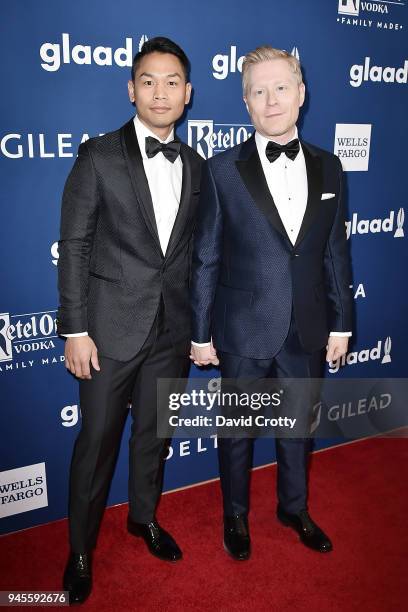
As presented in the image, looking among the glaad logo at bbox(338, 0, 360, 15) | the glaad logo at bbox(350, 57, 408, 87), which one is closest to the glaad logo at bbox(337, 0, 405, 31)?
the glaad logo at bbox(338, 0, 360, 15)

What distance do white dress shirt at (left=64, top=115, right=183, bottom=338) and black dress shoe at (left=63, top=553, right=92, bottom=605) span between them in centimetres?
136

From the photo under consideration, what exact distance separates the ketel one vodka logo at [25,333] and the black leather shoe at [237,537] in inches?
47.1

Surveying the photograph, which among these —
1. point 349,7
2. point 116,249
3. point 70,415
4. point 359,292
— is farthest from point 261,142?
point 70,415

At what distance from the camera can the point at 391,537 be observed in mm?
2766

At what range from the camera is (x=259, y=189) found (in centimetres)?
223

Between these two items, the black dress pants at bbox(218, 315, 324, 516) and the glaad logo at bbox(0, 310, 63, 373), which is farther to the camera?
the glaad logo at bbox(0, 310, 63, 373)

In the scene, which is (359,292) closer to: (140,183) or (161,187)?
(161,187)

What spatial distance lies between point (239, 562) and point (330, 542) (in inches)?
17.8

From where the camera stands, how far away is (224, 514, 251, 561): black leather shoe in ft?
8.54

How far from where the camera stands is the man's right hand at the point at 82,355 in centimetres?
220

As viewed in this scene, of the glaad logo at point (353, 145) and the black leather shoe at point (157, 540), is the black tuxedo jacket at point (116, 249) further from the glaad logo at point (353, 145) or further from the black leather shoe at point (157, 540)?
the glaad logo at point (353, 145)

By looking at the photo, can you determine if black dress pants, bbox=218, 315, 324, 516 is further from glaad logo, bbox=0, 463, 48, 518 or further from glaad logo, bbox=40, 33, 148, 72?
glaad logo, bbox=40, 33, 148, 72

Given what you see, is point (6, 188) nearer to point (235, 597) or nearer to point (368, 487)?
point (235, 597)

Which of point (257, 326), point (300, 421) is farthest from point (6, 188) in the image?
point (300, 421)
